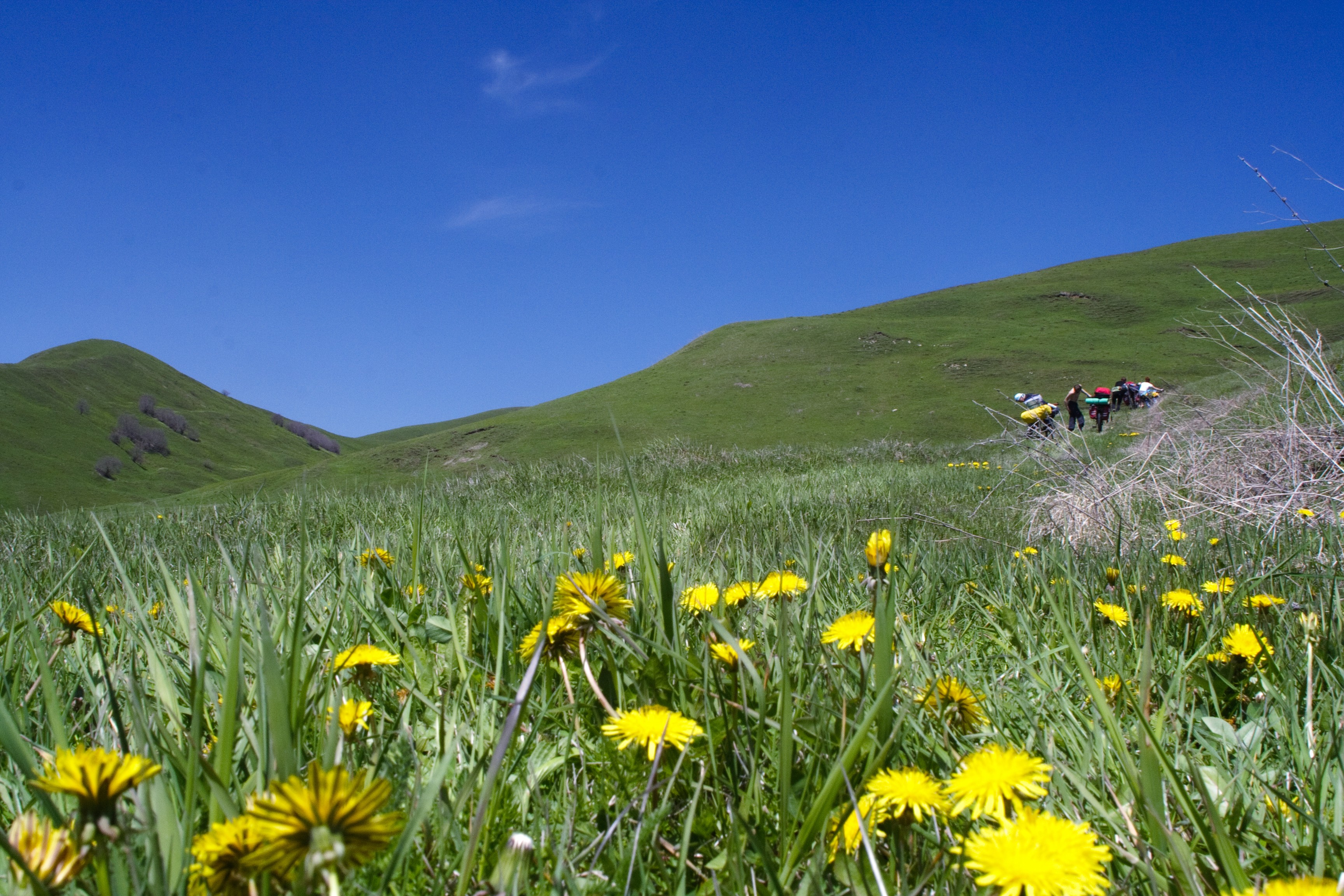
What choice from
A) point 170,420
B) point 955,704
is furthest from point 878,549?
point 170,420

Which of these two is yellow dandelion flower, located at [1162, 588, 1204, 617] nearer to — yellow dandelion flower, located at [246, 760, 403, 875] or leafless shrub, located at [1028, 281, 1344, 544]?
leafless shrub, located at [1028, 281, 1344, 544]

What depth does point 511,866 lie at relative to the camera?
666 mm

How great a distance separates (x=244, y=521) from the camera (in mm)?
5707

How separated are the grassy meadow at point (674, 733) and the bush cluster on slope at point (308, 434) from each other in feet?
436

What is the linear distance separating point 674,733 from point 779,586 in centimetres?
50

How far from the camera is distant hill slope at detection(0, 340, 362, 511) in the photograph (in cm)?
6588

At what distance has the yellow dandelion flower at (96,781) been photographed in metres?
0.53

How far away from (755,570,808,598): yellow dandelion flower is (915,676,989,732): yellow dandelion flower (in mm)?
341

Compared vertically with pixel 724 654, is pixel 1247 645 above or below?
below

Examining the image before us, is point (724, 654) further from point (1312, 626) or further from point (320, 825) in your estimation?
point (1312, 626)

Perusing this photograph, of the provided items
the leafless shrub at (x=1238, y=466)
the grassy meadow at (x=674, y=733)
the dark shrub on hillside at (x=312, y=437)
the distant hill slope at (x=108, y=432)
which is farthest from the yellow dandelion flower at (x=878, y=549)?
the dark shrub on hillside at (x=312, y=437)

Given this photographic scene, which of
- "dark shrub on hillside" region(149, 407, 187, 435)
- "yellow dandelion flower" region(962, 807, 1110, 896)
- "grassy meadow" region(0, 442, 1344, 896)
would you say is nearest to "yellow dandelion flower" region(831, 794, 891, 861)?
"grassy meadow" region(0, 442, 1344, 896)

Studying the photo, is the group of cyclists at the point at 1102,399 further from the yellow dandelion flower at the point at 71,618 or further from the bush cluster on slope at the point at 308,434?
the bush cluster on slope at the point at 308,434

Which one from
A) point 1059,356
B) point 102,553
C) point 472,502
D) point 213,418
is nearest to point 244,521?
point 102,553
